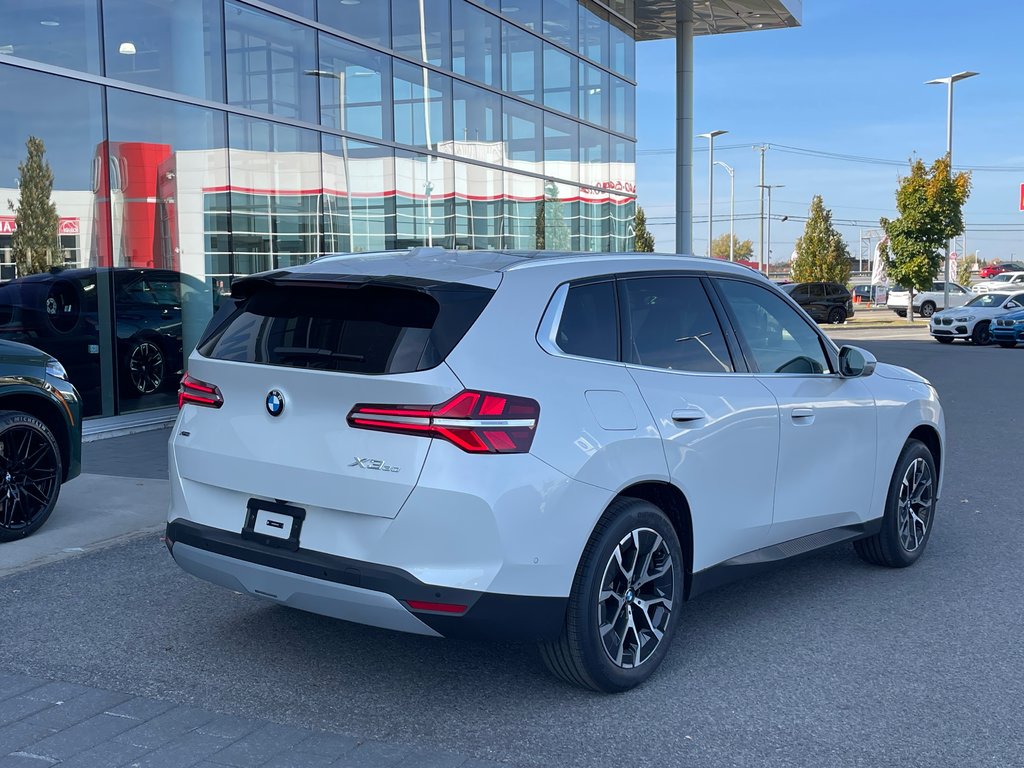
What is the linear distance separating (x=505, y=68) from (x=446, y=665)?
1672cm

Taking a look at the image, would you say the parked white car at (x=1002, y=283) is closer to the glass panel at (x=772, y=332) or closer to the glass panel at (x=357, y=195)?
the glass panel at (x=357, y=195)

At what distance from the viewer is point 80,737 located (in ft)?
12.6

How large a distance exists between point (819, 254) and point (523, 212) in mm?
40328

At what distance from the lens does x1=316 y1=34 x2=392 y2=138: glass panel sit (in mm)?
15148

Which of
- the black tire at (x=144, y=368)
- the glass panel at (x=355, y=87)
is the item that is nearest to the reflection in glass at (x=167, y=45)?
the glass panel at (x=355, y=87)

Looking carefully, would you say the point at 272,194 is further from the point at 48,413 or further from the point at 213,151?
the point at 48,413

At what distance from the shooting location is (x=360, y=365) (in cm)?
391

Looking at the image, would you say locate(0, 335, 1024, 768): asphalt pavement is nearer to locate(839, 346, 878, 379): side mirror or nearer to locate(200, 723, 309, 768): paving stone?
locate(200, 723, 309, 768): paving stone

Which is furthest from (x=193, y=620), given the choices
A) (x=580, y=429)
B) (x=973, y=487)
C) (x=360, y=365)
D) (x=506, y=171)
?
(x=506, y=171)

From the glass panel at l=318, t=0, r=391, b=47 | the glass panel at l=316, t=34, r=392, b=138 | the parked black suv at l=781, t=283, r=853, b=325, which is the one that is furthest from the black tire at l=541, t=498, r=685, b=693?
the parked black suv at l=781, t=283, r=853, b=325

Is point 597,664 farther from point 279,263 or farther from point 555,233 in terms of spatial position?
point 555,233

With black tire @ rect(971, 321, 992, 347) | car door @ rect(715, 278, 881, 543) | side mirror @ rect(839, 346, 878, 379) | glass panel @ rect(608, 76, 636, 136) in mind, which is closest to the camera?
car door @ rect(715, 278, 881, 543)

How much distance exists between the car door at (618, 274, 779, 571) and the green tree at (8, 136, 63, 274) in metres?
8.68

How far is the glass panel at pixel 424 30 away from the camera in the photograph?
16547 mm
